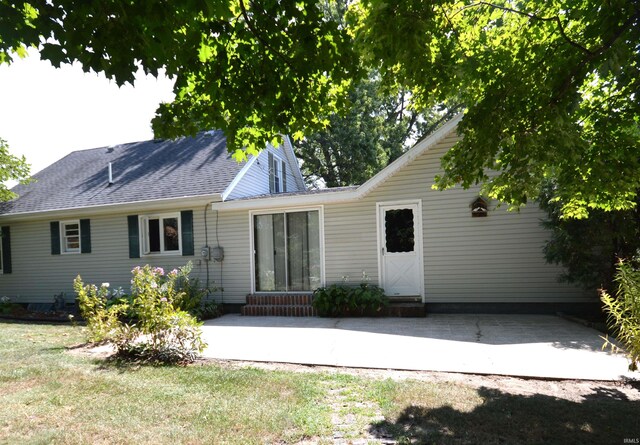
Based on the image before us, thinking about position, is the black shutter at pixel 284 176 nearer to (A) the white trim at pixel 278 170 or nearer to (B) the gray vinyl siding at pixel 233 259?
(A) the white trim at pixel 278 170

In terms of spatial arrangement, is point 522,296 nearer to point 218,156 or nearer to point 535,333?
point 535,333

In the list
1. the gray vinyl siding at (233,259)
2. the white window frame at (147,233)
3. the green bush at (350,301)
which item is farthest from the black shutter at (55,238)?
the green bush at (350,301)

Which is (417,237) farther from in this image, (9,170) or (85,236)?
(9,170)

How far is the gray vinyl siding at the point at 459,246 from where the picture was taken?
859 centimetres

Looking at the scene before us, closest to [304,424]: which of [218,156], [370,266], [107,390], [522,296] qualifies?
[107,390]

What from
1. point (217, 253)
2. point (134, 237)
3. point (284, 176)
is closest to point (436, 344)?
point (217, 253)

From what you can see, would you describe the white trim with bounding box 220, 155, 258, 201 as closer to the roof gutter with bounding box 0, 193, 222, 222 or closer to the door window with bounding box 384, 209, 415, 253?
the roof gutter with bounding box 0, 193, 222, 222

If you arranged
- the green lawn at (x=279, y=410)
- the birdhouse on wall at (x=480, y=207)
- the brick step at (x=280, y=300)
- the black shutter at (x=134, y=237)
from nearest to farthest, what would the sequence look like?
the green lawn at (x=279, y=410) → the birdhouse on wall at (x=480, y=207) → the brick step at (x=280, y=300) → the black shutter at (x=134, y=237)

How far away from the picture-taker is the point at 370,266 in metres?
9.59

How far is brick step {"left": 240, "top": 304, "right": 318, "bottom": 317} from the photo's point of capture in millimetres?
9531

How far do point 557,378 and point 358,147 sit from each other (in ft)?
62.7

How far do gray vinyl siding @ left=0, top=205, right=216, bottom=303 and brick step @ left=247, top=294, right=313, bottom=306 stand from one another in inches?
67.8

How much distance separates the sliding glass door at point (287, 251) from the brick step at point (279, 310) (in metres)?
0.71

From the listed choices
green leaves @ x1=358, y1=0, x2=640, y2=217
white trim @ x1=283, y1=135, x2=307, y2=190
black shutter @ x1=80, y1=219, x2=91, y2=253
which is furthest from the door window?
black shutter @ x1=80, y1=219, x2=91, y2=253
